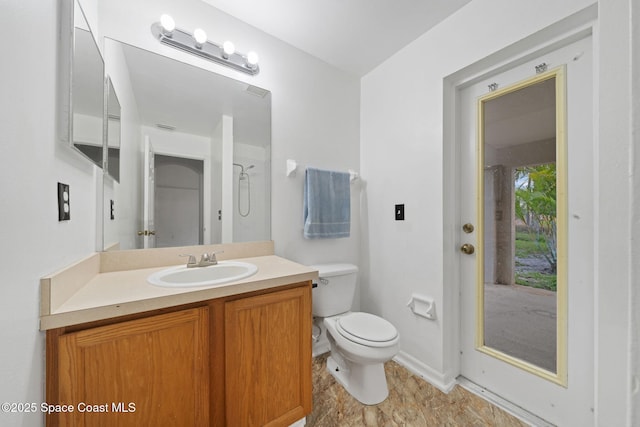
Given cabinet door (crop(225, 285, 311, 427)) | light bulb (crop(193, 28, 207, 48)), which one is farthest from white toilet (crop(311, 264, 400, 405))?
light bulb (crop(193, 28, 207, 48))

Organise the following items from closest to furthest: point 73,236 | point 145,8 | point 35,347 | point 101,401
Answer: point 35,347
point 101,401
point 73,236
point 145,8

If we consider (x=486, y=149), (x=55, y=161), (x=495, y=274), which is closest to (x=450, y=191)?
(x=486, y=149)

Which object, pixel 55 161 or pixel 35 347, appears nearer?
pixel 35 347

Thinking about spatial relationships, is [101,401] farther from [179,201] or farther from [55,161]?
[179,201]

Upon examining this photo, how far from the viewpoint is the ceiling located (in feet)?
4.58

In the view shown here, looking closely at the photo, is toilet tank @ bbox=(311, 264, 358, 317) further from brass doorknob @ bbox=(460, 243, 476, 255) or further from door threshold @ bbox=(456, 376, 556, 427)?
door threshold @ bbox=(456, 376, 556, 427)

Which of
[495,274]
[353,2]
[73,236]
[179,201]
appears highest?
[353,2]

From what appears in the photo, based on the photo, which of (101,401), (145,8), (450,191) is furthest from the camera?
(450,191)

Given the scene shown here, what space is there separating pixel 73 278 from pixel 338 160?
1.69 metres

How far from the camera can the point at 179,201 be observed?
1.37 metres

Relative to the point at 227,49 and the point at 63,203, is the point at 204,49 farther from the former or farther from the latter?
the point at 63,203

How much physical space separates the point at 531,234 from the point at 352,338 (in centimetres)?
114

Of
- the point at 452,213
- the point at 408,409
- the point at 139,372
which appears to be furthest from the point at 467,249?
the point at 139,372

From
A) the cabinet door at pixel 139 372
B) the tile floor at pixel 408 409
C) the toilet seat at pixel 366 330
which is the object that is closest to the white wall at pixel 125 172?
the cabinet door at pixel 139 372
